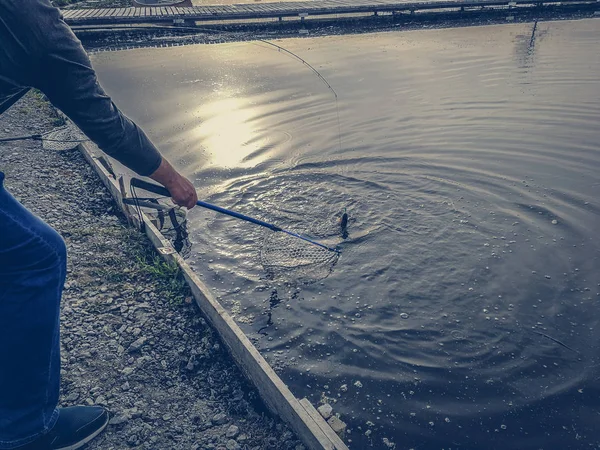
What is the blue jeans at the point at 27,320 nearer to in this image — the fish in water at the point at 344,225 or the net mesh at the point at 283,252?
the net mesh at the point at 283,252

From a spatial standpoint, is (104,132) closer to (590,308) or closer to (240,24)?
(590,308)

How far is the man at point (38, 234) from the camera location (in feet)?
7.29

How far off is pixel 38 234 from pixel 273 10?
17160 millimetres

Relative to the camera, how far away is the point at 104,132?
8.61 ft

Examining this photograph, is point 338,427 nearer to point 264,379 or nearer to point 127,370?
point 264,379

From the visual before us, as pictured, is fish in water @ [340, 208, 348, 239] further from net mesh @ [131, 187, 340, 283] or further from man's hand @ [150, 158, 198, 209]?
man's hand @ [150, 158, 198, 209]

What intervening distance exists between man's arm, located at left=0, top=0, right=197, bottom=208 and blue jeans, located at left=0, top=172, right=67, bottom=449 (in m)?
0.55

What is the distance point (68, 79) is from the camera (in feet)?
7.82

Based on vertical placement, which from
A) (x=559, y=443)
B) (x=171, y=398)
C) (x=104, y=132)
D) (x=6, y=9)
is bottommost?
(x=559, y=443)

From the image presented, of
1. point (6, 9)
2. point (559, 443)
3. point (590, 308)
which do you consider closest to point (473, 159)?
point (590, 308)

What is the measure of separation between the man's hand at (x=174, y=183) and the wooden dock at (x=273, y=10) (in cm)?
1577

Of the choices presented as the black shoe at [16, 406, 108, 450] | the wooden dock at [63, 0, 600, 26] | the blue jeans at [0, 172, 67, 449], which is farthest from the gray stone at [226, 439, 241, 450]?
the wooden dock at [63, 0, 600, 26]

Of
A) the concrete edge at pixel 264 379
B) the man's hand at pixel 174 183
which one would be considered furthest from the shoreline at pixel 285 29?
the man's hand at pixel 174 183

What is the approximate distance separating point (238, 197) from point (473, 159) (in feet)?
13.2
